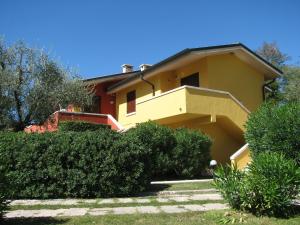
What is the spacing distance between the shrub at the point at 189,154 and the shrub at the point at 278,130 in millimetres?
4993

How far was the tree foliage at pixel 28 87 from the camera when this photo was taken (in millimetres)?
17812

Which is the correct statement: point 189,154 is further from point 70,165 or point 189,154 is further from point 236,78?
point 236,78

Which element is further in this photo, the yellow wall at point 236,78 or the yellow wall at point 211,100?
the yellow wall at point 236,78

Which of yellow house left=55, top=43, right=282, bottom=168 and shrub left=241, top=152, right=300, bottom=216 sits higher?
yellow house left=55, top=43, right=282, bottom=168

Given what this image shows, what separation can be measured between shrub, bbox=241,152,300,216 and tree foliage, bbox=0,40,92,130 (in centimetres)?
1314

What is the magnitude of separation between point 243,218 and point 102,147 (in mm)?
5063

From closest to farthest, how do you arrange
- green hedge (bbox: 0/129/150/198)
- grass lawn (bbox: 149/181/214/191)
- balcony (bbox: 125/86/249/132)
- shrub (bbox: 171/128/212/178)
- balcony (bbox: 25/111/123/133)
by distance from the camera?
green hedge (bbox: 0/129/150/198), grass lawn (bbox: 149/181/214/191), shrub (bbox: 171/128/212/178), balcony (bbox: 125/86/249/132), balcony (bbox: 25/111/123/133)

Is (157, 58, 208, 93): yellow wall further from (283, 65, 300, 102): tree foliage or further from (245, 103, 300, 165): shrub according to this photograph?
(283, 65, 300, 102): tree foliage

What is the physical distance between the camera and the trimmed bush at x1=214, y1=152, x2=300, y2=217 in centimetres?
696

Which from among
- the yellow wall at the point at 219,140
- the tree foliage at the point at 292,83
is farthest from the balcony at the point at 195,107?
the tree foliage at the point at 292,83

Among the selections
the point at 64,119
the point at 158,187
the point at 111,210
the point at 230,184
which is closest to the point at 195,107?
the point at 158,187

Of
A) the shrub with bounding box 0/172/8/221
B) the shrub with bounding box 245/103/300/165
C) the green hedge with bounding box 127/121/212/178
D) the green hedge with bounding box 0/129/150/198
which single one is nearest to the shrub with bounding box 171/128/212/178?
the green hedge with bounding box 127/121/212/178

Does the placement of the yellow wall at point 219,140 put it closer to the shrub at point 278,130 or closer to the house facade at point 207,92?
the house facade at point 207,92

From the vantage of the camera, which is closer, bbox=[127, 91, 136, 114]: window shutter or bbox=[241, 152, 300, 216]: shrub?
bbox=[241, 152, 300, 216]: shrub
